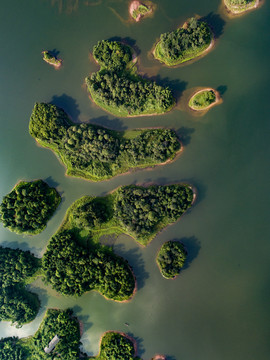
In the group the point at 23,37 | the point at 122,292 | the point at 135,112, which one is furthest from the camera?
the point at 23,37

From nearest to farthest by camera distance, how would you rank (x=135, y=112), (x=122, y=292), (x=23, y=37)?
(x=122, y=292) → (x=135, y=112) → (x=23, y=37)

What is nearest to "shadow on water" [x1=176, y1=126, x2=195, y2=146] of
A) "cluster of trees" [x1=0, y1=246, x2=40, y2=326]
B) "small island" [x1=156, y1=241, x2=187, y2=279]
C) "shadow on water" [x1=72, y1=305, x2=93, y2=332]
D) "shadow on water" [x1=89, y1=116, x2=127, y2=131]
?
"shadow on water" [x1=89, y1=116, x2=127, y2=131]

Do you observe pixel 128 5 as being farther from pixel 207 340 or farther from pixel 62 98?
pixel 207 340

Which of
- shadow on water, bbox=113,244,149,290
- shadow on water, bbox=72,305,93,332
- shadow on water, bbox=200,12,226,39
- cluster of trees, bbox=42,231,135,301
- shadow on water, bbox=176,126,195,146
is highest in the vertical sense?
shadow on water, bbox=200,12,226,39

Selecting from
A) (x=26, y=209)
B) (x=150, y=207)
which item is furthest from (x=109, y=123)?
(x=26, y=209)

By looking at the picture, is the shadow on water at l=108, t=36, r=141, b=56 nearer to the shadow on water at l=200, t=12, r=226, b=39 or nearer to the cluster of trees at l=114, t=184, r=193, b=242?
the shadow on water at l=200, t=12, r=226, b=39

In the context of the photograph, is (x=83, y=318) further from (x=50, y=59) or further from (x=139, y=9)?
(x=139, y=9)

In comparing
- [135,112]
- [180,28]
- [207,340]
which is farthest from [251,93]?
[207,340]
